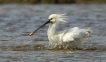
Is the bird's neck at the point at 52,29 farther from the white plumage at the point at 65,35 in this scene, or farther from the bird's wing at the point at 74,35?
the bird's wing at the point at 74,35

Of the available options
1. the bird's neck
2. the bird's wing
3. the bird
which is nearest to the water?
the bird

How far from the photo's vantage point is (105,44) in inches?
480

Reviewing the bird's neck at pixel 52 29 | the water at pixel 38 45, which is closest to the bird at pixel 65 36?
the bird's neck at pixel 52 29

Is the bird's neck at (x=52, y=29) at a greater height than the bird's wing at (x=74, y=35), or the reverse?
the bird's neck at (x=52, y=29)

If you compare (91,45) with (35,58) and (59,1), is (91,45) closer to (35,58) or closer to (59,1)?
(35,58)

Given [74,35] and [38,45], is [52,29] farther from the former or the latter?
[38,45]

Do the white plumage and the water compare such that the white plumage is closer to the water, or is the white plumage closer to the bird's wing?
the bird's wing

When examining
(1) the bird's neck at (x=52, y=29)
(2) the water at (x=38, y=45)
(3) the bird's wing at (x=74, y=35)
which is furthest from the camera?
Result: (1) the bird's neck at (x=52, y=29)

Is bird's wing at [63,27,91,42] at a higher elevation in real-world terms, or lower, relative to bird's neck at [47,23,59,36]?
lower

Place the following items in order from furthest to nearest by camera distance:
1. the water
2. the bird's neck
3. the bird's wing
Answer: the bird's neck < the bird's wing < the water

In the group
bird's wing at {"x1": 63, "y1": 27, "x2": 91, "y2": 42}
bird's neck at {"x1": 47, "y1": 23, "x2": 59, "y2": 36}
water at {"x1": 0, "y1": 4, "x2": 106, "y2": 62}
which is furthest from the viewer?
bird's neck at {"x1": 47, "y1": 23, "x2": 59, "y2": 36}

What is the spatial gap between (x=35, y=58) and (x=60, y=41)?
1.60 meters

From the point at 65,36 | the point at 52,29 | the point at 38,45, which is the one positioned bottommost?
the point at 38,45

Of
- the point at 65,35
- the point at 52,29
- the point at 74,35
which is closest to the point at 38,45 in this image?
the point at 52,29
